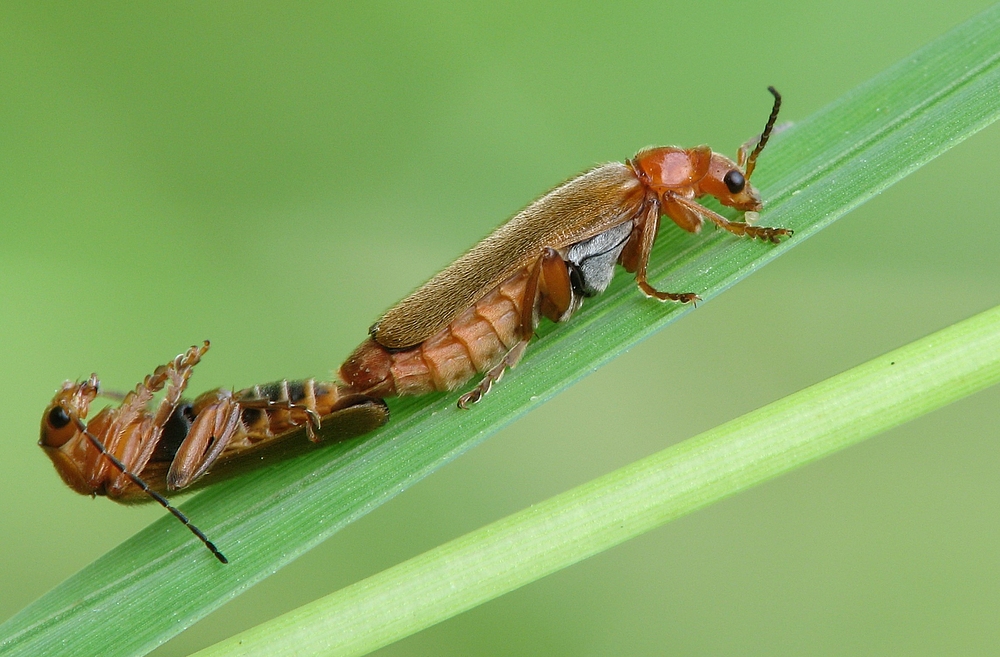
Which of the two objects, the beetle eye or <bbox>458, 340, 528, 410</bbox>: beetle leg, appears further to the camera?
the beetle eye

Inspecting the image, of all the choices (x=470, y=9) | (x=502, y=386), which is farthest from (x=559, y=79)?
(x=502, y=386)

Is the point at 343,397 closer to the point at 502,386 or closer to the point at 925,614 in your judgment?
the point at 502,386

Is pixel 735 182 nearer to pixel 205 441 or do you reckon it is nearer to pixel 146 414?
pixel 205 441

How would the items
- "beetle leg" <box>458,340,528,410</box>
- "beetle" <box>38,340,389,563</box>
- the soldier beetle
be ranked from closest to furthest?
"beetle leg" <box>458,340,528,410</box> < "beetle" <box>38,340,389,563</box> < the soldier beetle

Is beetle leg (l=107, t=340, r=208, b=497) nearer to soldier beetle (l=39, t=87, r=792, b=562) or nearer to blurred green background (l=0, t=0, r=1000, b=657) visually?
soldier beetle (l=39, t=87, r=792, b=562)

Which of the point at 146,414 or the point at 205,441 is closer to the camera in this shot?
the point at 205,441

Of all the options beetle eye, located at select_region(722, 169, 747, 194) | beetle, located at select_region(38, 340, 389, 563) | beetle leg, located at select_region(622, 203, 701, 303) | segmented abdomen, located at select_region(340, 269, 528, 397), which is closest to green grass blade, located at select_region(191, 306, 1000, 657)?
beetle leg, located at select_region(622, 203, 701, 303)

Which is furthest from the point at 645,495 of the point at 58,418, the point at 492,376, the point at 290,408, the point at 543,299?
the point at 58,418
